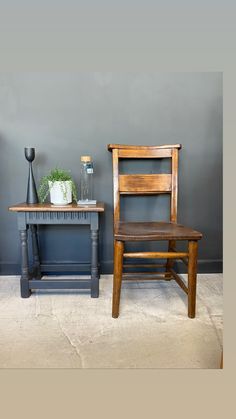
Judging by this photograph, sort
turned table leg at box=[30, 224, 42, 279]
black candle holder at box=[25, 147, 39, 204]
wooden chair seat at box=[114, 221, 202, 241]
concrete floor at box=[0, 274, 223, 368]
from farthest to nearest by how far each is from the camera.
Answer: turned table leg at box=[30, 224, 42, 279] → black candle holder at box=[25, 147, 39, 204] → wooden chair seat at box=[114, 221, 202, 241] → concrete floor at box=[0, 274, 223, 368]

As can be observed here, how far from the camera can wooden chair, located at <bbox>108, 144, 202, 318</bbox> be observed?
1.27 metres

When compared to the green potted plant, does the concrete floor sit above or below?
below

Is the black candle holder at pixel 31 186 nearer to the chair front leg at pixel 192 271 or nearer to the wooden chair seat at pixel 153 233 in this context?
the wooden chair seat at pixel 153 233

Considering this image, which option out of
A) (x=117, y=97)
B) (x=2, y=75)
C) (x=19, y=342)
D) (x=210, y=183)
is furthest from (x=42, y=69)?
(x=19, y=342)

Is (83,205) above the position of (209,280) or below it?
above

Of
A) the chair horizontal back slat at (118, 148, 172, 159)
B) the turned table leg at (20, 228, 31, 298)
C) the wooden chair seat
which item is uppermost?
the chair horizontal back slat at (118, 148, 172, 159)

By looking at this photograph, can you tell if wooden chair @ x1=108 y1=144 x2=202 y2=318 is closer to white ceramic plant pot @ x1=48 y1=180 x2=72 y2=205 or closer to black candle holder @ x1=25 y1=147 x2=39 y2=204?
white ceramic plant pot @ x1=48 y1=180 x2=72 y2=205

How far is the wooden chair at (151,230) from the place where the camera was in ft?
4.15

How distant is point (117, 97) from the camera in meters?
1.75

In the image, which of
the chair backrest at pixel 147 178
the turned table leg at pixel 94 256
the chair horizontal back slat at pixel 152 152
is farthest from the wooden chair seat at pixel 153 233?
the chair horizontal back slat at pixel 152 152

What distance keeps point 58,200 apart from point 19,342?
73 cm

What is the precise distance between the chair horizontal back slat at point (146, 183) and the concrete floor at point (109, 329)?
595 mm

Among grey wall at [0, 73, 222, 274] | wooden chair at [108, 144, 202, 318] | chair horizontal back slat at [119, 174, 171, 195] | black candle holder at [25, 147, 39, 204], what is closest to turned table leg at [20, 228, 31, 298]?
black candle holder at [25, 147, 39, 204]

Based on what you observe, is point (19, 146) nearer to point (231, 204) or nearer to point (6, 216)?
point (6, 216)
